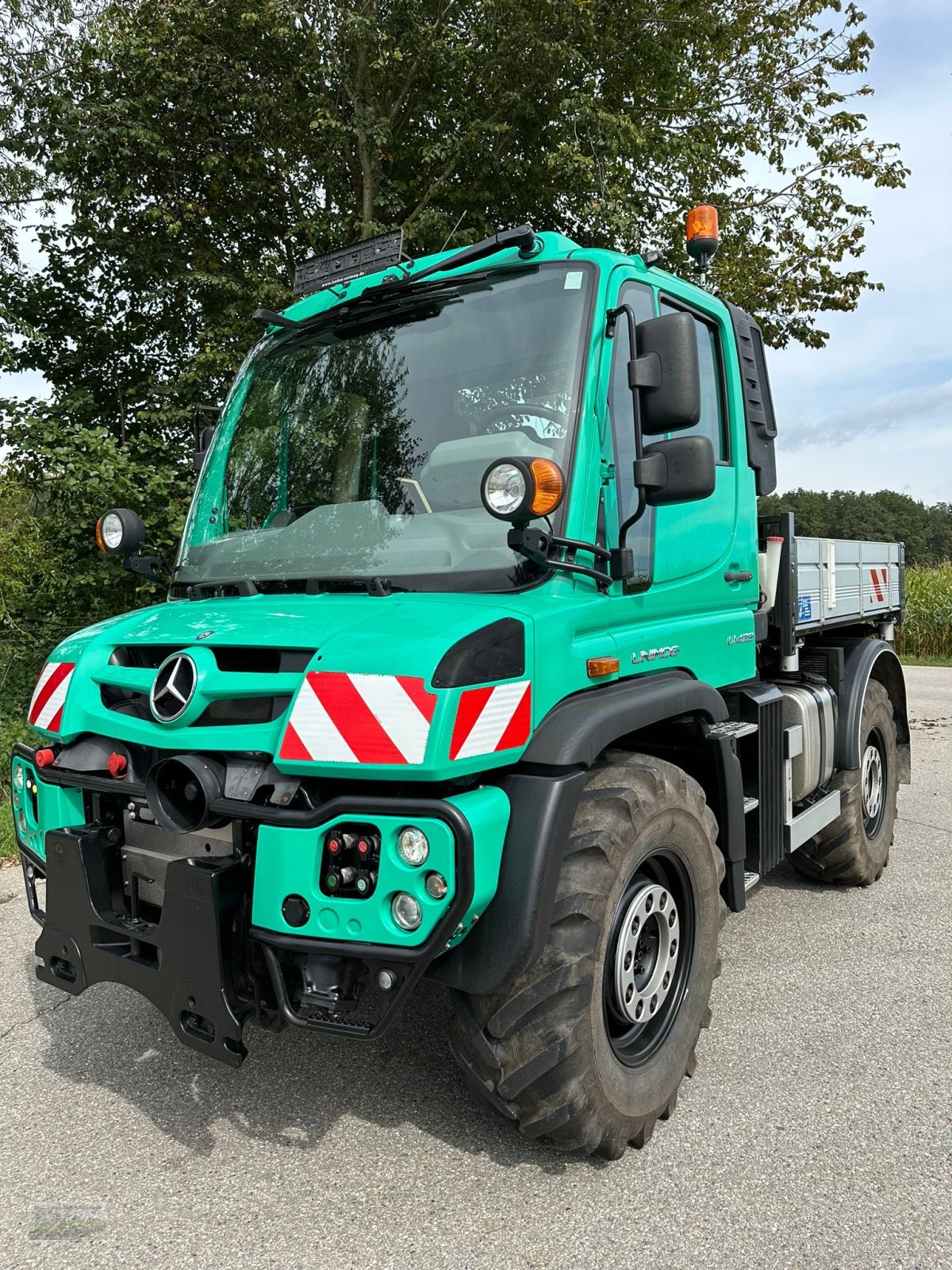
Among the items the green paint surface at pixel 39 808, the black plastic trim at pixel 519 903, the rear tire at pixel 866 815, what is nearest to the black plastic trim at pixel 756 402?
the rear tire at pixel 866 815

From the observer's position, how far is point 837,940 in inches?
176

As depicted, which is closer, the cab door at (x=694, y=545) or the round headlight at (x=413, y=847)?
the round headlight at (x=413, y=847)

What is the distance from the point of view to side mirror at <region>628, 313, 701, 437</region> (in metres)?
2.71

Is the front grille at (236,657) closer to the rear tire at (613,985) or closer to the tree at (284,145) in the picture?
the rear tire at (613,985)

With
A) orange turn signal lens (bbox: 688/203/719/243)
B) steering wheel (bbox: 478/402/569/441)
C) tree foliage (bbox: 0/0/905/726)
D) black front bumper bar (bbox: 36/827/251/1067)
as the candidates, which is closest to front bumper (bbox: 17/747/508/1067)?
black front bumper bar (bbox: 36/827/251/1067)

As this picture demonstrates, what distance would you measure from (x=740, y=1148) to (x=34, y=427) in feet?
27.9

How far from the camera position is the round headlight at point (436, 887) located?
7.07 feet

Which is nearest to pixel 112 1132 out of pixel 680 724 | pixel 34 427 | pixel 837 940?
pixel 680 724

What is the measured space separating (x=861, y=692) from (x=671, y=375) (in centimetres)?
298

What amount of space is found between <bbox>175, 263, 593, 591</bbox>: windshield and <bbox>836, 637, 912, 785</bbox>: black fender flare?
2937mm

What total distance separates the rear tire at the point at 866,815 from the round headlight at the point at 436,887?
333cm

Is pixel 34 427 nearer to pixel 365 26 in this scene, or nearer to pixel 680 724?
pixel 365 26

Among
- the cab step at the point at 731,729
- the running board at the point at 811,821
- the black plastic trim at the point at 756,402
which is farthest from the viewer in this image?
the running board at the point at 811,821

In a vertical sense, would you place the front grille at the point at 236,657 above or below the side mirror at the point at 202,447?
below
